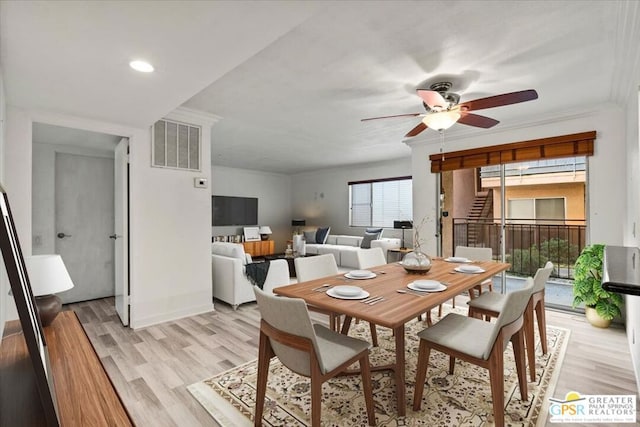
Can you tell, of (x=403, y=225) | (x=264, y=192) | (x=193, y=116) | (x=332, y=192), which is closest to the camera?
(x=193, y=116)

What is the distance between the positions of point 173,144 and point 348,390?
316cm

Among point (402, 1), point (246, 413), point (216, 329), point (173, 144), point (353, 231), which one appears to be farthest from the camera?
point (353, 231)

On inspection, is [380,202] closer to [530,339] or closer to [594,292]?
[594,292]

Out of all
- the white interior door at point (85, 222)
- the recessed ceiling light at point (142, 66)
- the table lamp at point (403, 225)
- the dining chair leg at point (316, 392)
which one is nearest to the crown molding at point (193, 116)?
the recessed ceiling light at point (142, 66)

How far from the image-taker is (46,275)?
5.53 ft

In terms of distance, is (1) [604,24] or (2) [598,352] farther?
(2) [598,352]

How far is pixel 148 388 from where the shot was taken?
215cm

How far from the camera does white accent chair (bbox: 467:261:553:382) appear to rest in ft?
7.21

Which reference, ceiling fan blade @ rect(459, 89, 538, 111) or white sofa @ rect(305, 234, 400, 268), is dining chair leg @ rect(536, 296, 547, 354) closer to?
ceiling fan blade @ rect(459, 89, 538, 111)

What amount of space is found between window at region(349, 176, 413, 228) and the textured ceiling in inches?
142

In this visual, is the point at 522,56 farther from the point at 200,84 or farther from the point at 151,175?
the point at 151,175

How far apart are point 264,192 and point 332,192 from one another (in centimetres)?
201

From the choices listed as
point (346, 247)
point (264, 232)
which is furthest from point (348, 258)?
point (264, 232)

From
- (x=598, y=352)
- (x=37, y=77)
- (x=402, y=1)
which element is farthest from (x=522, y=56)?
(x=37, y=77)
